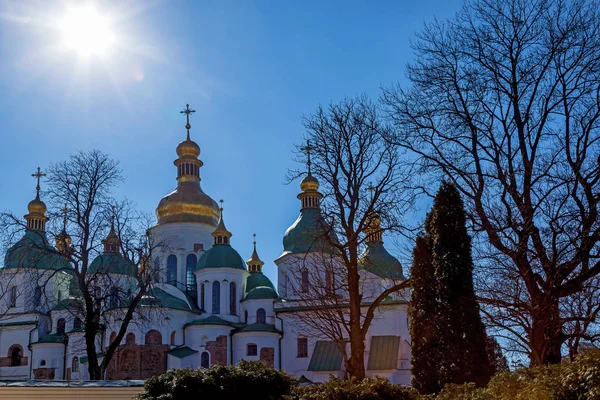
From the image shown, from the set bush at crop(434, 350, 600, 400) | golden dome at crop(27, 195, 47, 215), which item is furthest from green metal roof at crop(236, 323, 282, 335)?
bush at crop(434, 350, 600, 400)

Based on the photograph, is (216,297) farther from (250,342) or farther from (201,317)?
(250,342)

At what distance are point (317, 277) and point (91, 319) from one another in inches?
320

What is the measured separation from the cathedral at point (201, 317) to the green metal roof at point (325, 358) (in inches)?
2.4

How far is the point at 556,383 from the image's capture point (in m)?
8.09

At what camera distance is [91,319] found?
2388 centimetres

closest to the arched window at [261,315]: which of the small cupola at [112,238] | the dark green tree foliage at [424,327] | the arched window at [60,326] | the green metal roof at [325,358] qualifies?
the green metal roof at [325,358]

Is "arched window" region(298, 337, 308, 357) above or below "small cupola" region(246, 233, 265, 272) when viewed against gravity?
below

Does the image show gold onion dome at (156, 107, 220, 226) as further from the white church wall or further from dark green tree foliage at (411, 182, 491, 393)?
dark green tree foliage at (411, 182, 491, 393)

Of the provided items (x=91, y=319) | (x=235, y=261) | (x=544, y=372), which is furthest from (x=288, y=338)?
(x=544, y=372)

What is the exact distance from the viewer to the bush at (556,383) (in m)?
7.71

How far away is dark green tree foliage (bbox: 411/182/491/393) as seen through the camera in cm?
1449

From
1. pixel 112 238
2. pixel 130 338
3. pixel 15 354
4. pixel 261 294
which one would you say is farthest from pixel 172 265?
pixel 112 238

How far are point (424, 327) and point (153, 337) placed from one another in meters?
30.1

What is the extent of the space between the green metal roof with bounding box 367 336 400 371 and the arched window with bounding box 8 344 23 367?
80.0ft
